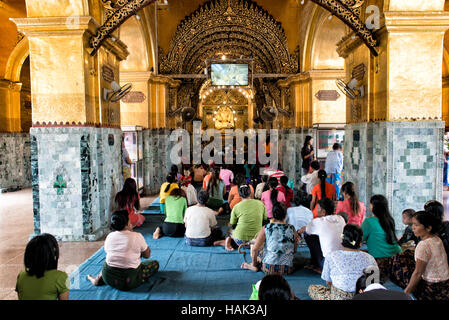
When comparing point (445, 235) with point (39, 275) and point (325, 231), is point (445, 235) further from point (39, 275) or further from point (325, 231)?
point (39, 275)

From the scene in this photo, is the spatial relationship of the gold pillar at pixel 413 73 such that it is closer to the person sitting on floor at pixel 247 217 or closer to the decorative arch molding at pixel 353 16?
the decorative arch molding at pixel 353 16

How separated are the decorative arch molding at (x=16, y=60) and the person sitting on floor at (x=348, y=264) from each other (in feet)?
→ 45.9

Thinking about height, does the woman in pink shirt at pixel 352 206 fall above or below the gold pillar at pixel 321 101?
below

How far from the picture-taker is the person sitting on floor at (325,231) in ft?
13.8

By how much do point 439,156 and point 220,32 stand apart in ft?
37.3

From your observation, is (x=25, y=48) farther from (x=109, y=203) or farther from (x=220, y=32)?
(x=109, y=203)

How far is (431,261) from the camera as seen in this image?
3.41 meters

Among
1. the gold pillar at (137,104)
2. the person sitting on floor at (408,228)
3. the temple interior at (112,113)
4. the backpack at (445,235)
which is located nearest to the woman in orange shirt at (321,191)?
the temple interior at (112,113)

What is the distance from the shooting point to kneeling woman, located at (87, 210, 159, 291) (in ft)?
13.2

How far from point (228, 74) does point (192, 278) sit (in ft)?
30.6

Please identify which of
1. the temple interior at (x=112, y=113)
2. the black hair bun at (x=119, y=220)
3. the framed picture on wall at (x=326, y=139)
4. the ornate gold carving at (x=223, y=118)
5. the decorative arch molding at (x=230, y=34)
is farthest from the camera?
the ornate gold carving at (x=223, y=118)

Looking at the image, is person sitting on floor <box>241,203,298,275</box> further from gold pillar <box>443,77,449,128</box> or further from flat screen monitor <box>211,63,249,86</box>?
gold pillar <box>443,77,449,128</box>

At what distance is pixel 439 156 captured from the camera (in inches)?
238

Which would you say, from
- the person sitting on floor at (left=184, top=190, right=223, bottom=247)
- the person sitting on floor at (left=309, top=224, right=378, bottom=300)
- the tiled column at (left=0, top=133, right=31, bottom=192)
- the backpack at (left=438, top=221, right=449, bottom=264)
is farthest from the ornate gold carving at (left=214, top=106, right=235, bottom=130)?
the person sitting on floor at (left=309, top=224, right=378, bottom=300)
